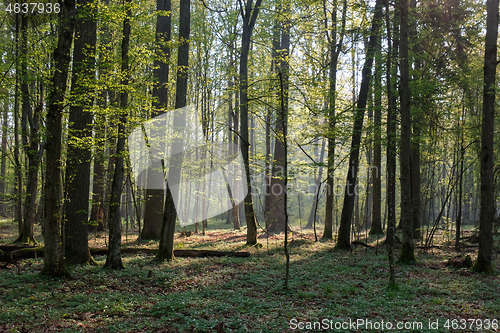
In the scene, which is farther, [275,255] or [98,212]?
[98,212]

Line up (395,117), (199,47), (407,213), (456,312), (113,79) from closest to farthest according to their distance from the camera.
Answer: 1. (456,312)
2. (113,79)
3. (407,213)
4. (395,117)
5. (199,47)

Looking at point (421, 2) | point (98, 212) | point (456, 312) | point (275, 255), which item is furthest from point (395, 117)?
point (98, 212)

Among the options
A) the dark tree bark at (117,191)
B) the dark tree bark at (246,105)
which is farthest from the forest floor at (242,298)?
the dark tree bark at (246,105)

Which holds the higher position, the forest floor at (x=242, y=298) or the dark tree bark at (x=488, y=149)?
the dark tree bark at (x=488, y=149)

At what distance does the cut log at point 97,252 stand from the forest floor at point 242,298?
312 mm

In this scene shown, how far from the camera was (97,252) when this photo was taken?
9617 mm

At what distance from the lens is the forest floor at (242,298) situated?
16.3 feet

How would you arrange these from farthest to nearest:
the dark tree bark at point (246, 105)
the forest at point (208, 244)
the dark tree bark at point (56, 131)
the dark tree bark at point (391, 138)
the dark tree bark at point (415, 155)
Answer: the dark tree bark at point (246, 105)
the dark tree bark at point (415, 155)
the dark tree bark at point (391, 138)
the dark tree bark at point (56, 131)
the forest at point (208, 244)

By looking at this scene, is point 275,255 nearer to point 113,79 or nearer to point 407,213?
point 407,213

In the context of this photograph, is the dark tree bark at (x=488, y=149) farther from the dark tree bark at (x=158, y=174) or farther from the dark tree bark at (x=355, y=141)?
the dark tree bark at (x=158, y=174)

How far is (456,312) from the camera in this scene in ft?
18.9

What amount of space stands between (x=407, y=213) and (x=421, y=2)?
9674 millimetres

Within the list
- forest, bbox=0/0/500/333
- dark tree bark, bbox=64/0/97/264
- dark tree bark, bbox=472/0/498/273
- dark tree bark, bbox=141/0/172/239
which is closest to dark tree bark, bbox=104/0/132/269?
forest, bbox=0/0/500/333

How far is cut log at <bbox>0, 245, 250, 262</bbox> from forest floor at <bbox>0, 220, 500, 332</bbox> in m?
0.31
